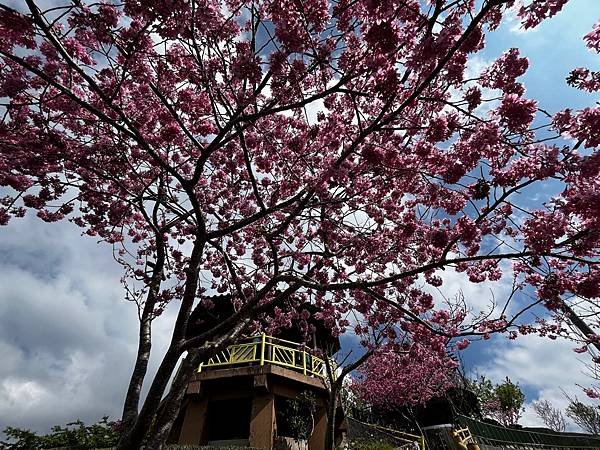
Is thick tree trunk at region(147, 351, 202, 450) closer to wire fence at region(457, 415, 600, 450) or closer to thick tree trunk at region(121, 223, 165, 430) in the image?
thick tree trunk at region(121, 223, 165, 430)

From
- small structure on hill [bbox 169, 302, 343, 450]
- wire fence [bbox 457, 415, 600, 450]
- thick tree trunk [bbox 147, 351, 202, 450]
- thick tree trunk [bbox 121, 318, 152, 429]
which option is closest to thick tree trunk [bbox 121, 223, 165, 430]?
thick tree trunk [bbox 121, 318, 152, 429]

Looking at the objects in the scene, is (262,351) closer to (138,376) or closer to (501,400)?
(138,376)

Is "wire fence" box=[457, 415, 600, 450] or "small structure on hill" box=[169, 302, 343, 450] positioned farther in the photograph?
"wire fence" box=[457, 415, 600, 450]

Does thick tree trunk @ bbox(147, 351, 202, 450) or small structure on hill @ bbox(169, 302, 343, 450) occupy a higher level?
small structure on hill @ bbox(169, 302, 343, 450)

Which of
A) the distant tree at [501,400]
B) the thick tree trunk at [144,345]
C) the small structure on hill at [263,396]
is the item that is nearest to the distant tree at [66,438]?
the small structure on hill at [263,396]

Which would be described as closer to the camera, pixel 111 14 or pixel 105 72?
pixel 111 14

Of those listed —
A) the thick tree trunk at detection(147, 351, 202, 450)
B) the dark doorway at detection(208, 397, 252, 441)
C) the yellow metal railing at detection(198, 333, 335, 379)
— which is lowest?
the thick tree trunk at detection(147, 351, 202, 450)

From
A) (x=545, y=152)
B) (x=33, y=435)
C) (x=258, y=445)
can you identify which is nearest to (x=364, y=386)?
(x=258, y=445)

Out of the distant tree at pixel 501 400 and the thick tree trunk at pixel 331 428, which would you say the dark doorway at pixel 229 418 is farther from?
the distant tree at pixel 501 400

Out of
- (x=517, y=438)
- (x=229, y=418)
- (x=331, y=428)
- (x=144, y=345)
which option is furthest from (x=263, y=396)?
(x=517, y=438)

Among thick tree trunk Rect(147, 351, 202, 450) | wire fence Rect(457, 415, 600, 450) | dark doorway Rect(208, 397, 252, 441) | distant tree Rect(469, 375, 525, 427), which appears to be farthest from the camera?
distant tree Rect(469, 375, 525, 427)

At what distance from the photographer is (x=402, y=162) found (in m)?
5.92

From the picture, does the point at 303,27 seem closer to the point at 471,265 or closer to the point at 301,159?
the point at 301,159

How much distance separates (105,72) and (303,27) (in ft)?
10.8
